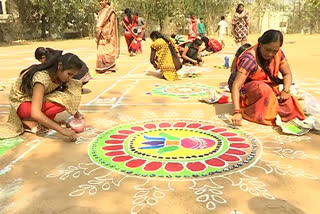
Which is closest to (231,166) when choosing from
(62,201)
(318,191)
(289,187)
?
(289,187)

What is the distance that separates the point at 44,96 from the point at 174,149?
1430 mm

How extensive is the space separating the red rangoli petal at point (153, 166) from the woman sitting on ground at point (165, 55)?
3782 mm

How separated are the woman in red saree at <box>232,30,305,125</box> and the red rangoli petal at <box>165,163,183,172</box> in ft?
3.61

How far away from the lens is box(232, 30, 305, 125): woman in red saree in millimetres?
3439

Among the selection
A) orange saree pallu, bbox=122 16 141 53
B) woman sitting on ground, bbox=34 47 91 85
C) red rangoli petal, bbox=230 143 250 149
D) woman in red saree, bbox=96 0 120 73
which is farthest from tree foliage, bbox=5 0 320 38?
red rangoli petal, bbox=230 143 250 149

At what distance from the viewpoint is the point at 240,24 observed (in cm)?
891

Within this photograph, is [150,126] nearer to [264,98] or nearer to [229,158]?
[229,158]

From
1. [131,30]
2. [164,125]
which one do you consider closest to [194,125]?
[164,125]

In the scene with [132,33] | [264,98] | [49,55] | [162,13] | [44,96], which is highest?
[162,13]

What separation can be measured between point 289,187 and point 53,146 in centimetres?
210

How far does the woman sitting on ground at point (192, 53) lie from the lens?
292 inches

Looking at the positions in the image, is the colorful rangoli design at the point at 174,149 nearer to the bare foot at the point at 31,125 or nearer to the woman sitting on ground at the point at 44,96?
the woman sitting on ground at the point at 44,96

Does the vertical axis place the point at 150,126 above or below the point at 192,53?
below

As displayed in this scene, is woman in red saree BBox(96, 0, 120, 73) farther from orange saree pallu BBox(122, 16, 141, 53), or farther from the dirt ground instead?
orange saree pallu BBox(122, 16, 141, 53)
